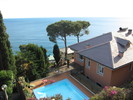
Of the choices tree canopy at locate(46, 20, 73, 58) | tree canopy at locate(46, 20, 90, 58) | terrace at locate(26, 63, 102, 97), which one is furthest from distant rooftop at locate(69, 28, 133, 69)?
tree canopy at locate(46, 20, 73, 58)

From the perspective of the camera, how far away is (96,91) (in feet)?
40.7

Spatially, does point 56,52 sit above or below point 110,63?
below

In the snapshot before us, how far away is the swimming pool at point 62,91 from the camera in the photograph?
11.5 meters

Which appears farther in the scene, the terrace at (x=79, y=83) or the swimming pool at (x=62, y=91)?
the terrace at (x=79, y=83)

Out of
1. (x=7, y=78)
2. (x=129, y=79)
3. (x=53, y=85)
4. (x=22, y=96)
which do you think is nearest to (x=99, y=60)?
(x=129, y=79)

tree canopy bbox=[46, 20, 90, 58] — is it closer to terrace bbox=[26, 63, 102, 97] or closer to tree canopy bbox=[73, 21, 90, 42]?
tree canopy bbox=[73, 21, 90, 42]

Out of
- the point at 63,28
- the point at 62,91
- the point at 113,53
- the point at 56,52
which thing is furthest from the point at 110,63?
the point at 63,28

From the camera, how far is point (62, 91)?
40.2 ft

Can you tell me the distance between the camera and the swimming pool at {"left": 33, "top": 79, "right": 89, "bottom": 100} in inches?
452

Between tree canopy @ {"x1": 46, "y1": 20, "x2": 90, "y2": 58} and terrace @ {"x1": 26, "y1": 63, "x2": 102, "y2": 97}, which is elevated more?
tree canopy @ {"x1": 46, "y1": 20, "x2": 90, "y2": 58}

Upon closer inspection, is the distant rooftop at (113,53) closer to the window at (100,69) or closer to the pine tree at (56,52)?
the window at (100,69)

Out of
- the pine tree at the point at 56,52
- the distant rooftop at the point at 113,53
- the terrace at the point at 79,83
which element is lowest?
the terrace at the point at 79,83

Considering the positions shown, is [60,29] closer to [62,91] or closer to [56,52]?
[56,52]

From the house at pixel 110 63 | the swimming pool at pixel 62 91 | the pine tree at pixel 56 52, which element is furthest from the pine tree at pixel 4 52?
the pine tree at pixel 56 52
